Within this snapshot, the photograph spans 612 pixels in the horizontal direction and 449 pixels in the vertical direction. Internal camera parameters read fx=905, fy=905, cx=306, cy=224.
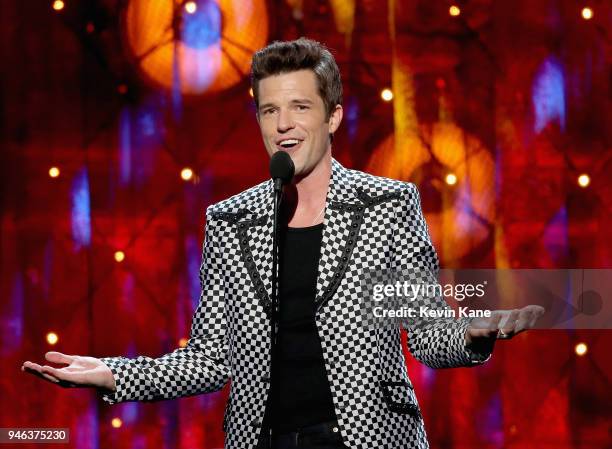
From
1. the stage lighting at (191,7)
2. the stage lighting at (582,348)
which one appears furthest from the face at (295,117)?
the stage lighting at (582,348)

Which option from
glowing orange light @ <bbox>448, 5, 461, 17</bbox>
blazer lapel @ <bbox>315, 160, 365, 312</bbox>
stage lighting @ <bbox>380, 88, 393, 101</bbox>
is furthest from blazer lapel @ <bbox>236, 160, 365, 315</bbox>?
glowing orange light @ <bbox>448, 5, 461, 17</bbox>

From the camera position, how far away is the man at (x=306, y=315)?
1.86 metres

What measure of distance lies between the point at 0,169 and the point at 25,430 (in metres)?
1.02

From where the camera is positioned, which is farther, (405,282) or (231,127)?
(231,127)

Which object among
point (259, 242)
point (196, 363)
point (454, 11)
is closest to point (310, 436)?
point (196, 363)

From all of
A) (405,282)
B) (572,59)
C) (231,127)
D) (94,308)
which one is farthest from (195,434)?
(572,59)

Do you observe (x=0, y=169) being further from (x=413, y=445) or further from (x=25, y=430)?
(x=413, y=445)

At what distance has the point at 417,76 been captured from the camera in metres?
3.47

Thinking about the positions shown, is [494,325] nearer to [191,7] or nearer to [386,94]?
[386,94]

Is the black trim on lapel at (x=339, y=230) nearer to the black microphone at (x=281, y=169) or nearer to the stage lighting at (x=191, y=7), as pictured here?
the black microphone at (x=281, y=169)

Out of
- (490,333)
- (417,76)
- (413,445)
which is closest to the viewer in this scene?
(490,333)

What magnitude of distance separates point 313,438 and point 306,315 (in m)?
0.26

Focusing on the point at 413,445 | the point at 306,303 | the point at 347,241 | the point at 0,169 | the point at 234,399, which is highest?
the point at 0,169

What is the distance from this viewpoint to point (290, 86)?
6.74 ft
